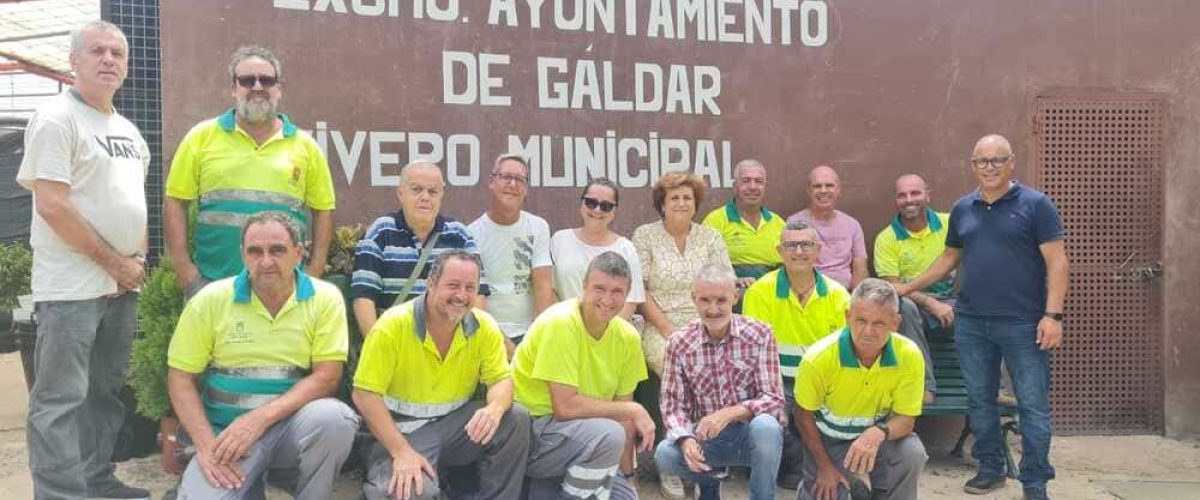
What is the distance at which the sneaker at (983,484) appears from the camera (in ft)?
16.8

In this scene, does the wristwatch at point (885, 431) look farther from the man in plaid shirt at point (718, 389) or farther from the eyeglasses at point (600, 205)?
the eyeglasses at point (600, 205)

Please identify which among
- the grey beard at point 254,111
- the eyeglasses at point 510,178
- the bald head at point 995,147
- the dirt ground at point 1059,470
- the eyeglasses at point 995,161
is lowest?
the dirt ground at point 1059,470

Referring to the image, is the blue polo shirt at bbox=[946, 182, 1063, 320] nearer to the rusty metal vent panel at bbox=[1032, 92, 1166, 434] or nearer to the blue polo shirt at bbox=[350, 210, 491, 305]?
the rusty metal vent panel at bbox=[1032, 92, 1166, 434]

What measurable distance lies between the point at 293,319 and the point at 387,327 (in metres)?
0.36

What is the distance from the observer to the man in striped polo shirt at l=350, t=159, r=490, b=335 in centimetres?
440

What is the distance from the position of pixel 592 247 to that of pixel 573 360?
102 cm

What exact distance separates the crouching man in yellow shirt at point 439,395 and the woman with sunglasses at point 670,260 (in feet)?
3.96

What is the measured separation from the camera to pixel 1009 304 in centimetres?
493

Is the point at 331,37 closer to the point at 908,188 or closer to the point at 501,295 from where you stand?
the point at 501,295

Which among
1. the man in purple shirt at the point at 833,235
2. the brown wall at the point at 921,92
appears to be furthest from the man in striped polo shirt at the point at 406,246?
the man in purple shirt at the point at 833,235

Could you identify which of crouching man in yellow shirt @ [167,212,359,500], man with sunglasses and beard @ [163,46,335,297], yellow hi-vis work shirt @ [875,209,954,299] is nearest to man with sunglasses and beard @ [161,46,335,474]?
man with sunglasses and beard @ [163,46,335,297]

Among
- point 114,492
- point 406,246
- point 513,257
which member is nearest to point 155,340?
point 114,492

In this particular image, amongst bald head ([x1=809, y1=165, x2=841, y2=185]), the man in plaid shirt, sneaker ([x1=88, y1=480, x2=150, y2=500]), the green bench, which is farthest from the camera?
bald head ([x1=809, y1=165, x2=841, y2=185])

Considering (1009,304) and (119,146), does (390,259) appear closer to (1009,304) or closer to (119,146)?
(119,146)
